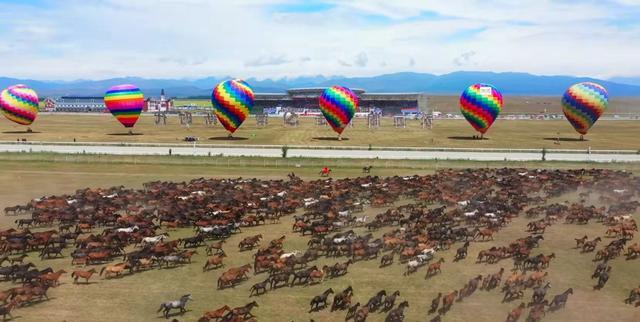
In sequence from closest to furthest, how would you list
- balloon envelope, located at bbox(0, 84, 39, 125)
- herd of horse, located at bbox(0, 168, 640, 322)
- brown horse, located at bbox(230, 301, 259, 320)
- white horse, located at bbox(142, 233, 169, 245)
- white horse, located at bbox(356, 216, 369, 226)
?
brown horse, located at bbox(230, 301, 259, 320) → herd of horse, located at bbox(0, 168, 640, 322) → white horse, located at bbox(142, 233, 169, 245) → white horse, located at bbox(356, 216, 369, 226) → balloon envelope, located at bbox(0, 84, 39, 125)

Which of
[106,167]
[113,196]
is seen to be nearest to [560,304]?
[113,196]

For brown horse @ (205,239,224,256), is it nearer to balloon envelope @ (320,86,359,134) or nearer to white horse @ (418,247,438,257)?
white horse @ (418,247,438,257)

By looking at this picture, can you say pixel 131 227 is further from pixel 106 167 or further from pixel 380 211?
pixel 106 167

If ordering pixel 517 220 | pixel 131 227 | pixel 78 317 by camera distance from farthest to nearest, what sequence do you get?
1. pixel 517 220
2. pixel 131 227
3. pixel 78 317

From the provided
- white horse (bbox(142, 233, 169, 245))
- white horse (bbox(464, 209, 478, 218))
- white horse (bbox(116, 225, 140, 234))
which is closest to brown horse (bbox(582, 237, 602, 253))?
white horse (bbox(464, 209, 478, 218))

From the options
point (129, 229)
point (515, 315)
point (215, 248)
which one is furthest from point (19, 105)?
point (515, 315)

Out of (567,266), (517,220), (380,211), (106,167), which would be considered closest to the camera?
(567,266)

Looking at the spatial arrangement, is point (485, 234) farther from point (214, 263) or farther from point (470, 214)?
point (214, 263)
